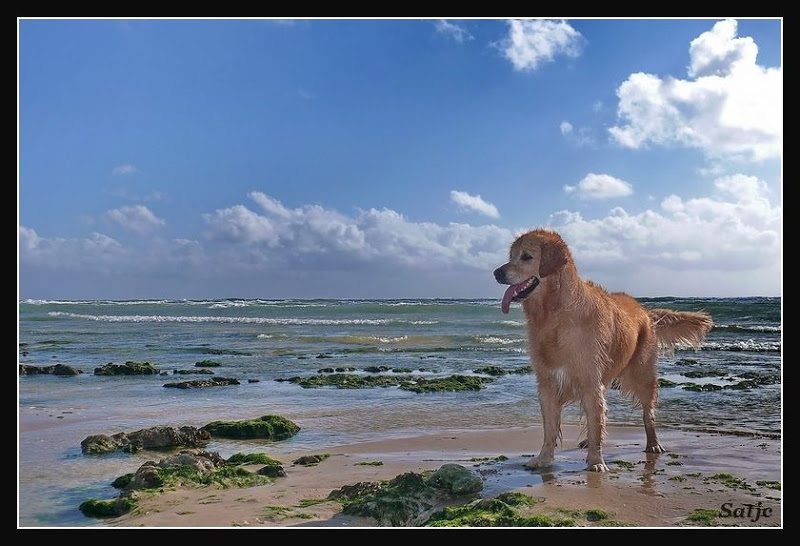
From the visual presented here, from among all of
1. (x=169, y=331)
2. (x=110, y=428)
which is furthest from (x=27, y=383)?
(x=169, y=331)

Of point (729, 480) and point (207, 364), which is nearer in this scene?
point (729, 480)

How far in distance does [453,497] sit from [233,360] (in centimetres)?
1515

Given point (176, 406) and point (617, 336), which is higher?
point (617, 336)

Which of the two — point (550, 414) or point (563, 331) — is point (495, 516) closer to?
point (550, 414)

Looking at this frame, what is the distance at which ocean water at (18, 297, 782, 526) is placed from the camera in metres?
7.75

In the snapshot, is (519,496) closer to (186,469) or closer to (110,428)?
(186,469)

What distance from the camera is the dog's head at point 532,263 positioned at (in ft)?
22.8

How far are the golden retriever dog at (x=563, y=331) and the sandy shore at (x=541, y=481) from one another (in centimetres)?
55

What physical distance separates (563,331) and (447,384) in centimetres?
709

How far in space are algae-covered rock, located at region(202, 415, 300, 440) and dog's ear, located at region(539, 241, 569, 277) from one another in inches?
171

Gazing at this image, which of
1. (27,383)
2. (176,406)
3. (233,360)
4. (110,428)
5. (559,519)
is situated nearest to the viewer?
(559,519)

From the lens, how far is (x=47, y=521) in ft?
18.7

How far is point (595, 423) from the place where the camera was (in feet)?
23.2

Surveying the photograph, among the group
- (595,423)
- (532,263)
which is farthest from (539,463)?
(532,263)
